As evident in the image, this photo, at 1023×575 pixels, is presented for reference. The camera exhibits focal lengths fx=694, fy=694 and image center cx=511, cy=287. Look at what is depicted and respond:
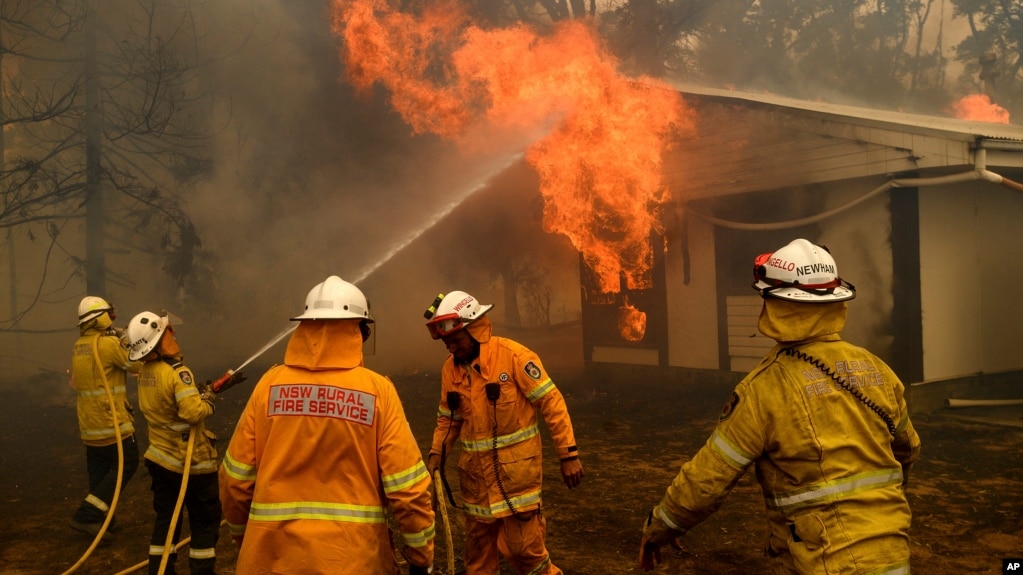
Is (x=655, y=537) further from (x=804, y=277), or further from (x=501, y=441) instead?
(x=501, y=441)

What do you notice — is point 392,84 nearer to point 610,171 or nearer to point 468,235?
point 468,235

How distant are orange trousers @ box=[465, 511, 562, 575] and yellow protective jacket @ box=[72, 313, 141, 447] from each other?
3747mm

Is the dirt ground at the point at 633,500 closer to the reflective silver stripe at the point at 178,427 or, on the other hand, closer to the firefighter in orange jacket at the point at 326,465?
the reflective silver stripe at the point at 178,427

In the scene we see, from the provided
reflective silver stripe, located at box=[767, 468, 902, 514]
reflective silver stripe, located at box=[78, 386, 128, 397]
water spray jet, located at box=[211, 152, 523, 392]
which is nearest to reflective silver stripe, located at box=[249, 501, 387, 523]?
reflective silver stripe, located at box=[767, 468, 902, 514]

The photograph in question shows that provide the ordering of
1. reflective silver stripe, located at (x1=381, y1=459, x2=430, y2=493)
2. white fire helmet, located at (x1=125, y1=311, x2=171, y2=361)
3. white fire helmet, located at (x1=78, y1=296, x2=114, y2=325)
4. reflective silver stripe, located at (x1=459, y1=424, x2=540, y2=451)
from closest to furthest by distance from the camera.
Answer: reflective silver stripe, located at (x1=381, y1=459, x2=430, y2=493)
reflective silver stripe, located at (x1=459, y1=424, x2=540, y2=451)
white fire helmet, located at (x1=125, y1=311, x2=171, y2=361)
white fire helmet, located at (x1=78, y1=296, x2=114, y2=325)

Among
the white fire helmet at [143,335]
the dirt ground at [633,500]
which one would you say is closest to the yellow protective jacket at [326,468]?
the white fire helmet at [143,335]

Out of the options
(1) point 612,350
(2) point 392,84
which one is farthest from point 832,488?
(2) point 392,84

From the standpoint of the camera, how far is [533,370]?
175 inches

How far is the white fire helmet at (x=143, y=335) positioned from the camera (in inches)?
189

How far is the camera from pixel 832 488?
2.45 metres

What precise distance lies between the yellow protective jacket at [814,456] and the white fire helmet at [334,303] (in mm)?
1527

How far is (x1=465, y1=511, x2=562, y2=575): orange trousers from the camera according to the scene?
4250mm

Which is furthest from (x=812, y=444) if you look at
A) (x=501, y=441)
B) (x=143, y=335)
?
(x=143, y=335)

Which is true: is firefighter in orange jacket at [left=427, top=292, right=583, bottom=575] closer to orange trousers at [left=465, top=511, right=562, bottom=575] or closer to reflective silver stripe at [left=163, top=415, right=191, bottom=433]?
orange trousers at [left=465, top=511, right=562, bottom=575]
